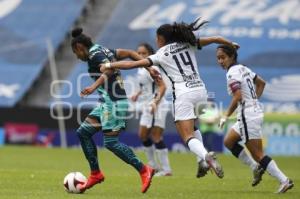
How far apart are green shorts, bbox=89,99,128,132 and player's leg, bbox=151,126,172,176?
209 inches

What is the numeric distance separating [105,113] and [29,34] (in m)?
27.6

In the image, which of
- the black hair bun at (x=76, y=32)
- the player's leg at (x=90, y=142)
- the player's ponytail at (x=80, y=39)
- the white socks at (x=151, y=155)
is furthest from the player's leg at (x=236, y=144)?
the white socks at (x=151, y=155)

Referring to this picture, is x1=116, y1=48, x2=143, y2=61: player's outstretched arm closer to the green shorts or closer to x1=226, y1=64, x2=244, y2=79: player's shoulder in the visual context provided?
the green shorts

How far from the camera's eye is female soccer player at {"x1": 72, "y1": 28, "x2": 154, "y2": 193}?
40.0ft

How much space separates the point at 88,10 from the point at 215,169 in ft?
94.2

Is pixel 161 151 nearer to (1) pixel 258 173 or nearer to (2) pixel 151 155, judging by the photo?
(2) pixel 151 155

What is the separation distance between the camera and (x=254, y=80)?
43.5ft

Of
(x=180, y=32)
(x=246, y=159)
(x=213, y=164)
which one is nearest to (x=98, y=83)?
(x=180, y=32)

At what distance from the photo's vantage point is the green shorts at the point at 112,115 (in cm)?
1227

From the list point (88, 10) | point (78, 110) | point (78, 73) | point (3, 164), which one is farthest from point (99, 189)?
point (88, 10)

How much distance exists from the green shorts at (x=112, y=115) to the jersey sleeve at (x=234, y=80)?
1686 mm

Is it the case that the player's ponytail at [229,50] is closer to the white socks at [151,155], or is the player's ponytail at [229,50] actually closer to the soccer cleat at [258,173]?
the soccer cleat at [258,173]

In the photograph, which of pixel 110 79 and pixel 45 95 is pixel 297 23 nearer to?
pixel 45 95

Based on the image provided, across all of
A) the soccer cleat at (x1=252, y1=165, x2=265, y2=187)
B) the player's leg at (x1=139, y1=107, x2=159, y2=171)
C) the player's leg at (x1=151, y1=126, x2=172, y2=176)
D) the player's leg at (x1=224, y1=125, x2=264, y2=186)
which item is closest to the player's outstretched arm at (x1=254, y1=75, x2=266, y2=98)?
the player's leg at (x1=224, y1=125, x2=264, y2=186)
